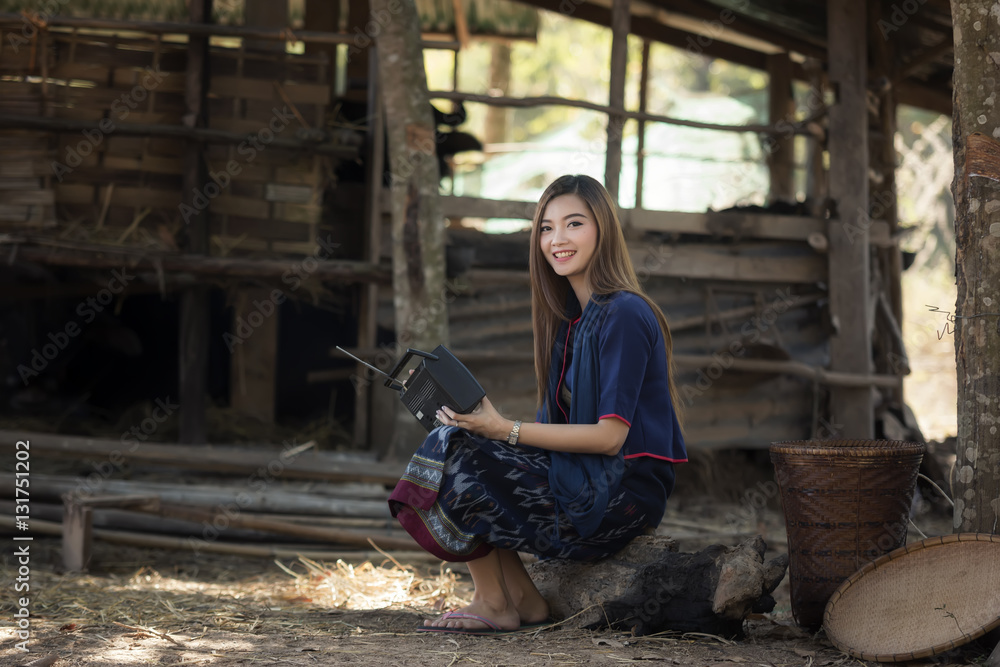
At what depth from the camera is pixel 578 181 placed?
3.44 meters

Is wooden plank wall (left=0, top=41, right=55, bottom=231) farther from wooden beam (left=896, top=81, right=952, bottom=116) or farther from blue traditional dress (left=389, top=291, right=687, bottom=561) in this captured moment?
wooden beam (left=896, top=81, right=952, bottom=116)

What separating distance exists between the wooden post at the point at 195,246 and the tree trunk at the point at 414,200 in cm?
146

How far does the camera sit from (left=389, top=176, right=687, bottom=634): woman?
3199 mm

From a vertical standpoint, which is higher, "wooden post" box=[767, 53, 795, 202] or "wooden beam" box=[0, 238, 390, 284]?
"wooden post" box=[767, 53, 795, 202]

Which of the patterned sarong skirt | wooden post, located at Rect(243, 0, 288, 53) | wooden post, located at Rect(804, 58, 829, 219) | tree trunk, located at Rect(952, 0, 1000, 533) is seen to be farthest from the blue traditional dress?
wooden post, located at Rect(243, 0, 288, 53)

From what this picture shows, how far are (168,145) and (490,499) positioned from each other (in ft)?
14.1

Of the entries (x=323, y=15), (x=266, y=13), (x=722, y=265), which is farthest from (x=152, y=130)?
(x=722, y=265)

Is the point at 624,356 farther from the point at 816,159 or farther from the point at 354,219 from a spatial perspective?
the point at 816,159

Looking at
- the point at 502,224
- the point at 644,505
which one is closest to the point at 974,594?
the point at 644,505

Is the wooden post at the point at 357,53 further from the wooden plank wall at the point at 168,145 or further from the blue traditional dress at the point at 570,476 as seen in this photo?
the blue traditional dress at the point at 570,476

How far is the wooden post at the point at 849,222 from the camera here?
272 inches

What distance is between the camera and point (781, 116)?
870 centimetres

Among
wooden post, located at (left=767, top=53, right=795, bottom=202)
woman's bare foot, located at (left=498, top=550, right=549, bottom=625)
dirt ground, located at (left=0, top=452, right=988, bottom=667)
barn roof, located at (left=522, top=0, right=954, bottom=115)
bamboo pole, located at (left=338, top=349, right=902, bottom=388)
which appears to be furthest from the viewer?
wooden post, located at (left=767, top=53, right=795, bottom=202)

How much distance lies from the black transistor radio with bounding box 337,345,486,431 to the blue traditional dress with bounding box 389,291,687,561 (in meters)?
0.16
